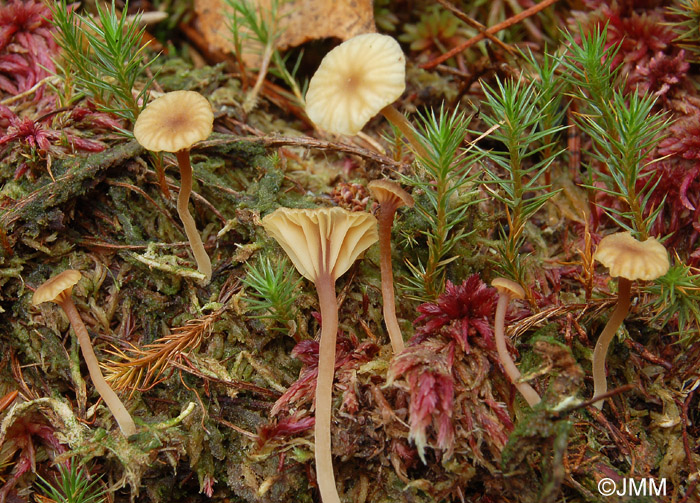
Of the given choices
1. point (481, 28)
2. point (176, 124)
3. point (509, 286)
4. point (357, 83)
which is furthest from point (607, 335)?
point (176, 124)

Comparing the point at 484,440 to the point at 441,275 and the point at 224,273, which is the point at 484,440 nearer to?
the point at 441,275

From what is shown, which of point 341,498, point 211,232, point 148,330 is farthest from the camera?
point 211,232

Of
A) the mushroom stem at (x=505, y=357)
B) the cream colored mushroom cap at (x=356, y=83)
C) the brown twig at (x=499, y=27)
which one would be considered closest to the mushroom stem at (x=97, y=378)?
the cream colored mushroom cap at (x=356, y=83)

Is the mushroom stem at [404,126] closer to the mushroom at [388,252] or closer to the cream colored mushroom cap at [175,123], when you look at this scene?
the mushroom at [388,252]

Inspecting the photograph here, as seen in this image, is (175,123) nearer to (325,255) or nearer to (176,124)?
(176,124)

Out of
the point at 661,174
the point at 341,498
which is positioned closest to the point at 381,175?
the point at 661,174

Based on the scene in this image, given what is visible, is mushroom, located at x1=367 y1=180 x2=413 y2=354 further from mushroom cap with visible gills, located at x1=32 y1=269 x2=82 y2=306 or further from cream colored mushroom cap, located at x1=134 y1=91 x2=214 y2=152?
mushroom cap with visible gills, located at x1=32 y1=269 x2=82 y2=306

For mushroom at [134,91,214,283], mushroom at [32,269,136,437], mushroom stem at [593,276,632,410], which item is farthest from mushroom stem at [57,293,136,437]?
mushroom stem at [593,276,632,410]
